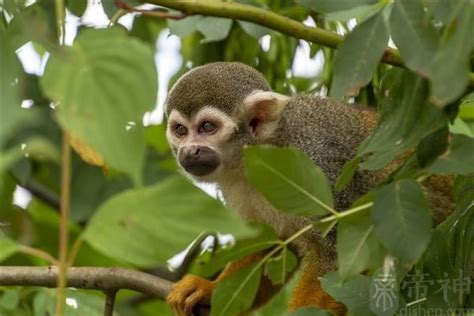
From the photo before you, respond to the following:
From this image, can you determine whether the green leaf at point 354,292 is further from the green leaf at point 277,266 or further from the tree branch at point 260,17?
the tree branch at point 260,17

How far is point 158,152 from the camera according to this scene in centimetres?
570

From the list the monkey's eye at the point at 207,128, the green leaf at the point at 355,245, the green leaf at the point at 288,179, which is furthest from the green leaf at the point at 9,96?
the monkey's eye at the point at 207,128

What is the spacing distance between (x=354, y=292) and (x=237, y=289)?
35cm

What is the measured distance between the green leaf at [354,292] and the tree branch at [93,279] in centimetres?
121

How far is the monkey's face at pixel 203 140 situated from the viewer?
4203 mm

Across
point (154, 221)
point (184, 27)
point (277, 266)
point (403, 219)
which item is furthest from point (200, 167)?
point (154, 221)

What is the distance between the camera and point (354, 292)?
268 centimetres

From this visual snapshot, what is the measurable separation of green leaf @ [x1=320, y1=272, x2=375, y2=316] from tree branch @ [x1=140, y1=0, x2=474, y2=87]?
25.0 inches

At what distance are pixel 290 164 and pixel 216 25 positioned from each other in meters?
1.76

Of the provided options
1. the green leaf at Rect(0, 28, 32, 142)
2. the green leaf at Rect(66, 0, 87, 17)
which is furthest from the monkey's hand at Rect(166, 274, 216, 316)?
the green leaf at Rect(0, 28, 32, 142)

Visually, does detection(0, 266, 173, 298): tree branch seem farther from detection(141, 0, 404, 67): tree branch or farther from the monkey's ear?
detection(141, 0, 404, 67): tree branch

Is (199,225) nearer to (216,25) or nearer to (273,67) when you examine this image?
(216,25)

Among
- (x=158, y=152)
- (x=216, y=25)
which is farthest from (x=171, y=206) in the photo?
(x=158, y=152)

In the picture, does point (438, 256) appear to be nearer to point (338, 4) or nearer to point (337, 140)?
point (338, 4)
